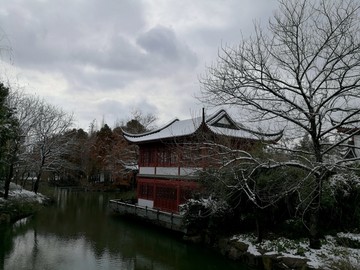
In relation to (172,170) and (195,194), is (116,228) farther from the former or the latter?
(195,194)

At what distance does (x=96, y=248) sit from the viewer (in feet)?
43.8

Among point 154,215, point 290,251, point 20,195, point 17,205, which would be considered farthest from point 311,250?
point 20,195

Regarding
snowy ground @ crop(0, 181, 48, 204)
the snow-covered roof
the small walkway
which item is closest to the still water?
the small walkway

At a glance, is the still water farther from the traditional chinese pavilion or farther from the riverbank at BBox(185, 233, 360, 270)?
the traditional chinese pavilion

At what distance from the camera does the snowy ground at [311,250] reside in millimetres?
9818

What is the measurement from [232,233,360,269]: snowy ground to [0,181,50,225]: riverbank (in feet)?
43.7

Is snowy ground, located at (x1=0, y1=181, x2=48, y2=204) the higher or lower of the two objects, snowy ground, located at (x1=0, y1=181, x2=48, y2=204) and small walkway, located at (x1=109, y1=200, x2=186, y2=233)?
the higher

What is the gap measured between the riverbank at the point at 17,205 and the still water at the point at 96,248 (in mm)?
813

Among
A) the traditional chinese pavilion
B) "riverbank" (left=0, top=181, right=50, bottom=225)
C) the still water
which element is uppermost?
the traditional chinese pavilion

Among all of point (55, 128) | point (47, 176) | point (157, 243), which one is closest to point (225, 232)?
point (157, 243)

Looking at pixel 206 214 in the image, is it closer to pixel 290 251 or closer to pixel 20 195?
pixel 290 251

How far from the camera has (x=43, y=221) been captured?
1952 centimetres

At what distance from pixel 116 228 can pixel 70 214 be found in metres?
6.11

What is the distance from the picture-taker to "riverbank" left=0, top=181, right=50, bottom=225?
1914 centimetres
